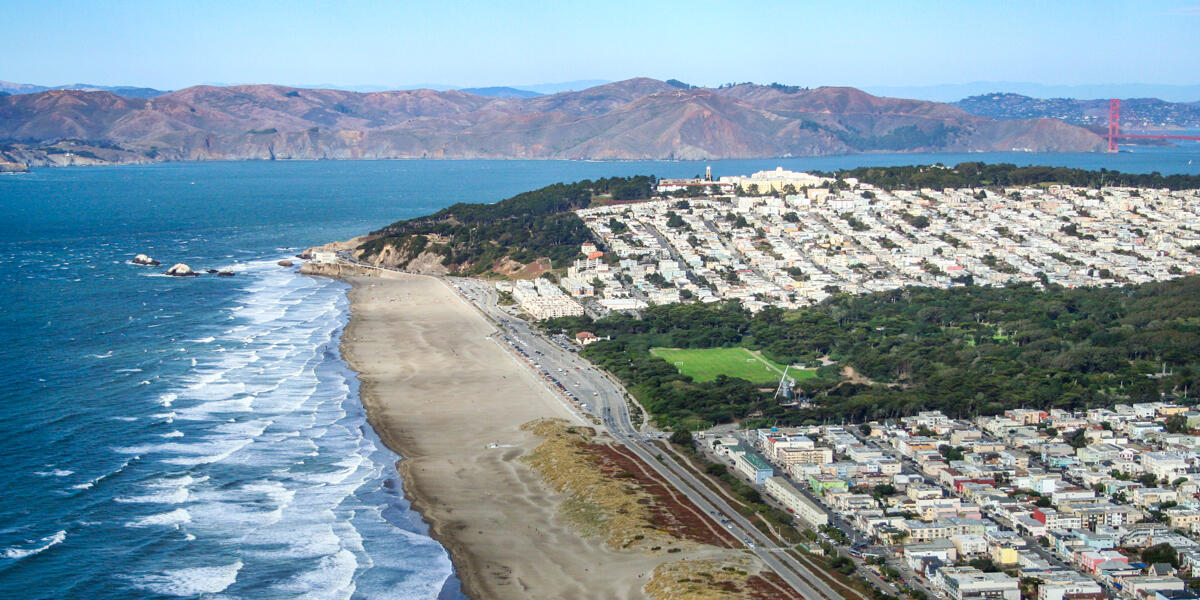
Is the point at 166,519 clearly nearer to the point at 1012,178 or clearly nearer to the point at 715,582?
the point at 715,582

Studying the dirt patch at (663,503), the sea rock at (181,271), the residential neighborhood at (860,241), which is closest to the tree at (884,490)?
the dirt patch at (663,503)

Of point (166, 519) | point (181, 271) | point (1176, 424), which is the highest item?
point (181, 271)

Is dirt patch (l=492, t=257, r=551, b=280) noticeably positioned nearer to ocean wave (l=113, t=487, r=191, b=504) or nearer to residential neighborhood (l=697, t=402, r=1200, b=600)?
residential neighborhood (l=697, t=402, r=1200, b=600)

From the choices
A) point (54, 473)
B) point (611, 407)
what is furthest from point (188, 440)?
point (611, 407)

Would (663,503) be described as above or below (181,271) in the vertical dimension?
below

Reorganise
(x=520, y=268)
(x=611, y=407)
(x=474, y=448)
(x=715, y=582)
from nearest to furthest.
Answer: (x=715, y=582) → (x=474, y=448) → (x=611, y=407) → (x=520, y=268)

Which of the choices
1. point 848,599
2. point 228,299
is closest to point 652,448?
point 848,599

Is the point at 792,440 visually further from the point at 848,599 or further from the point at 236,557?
the point at 236,557
